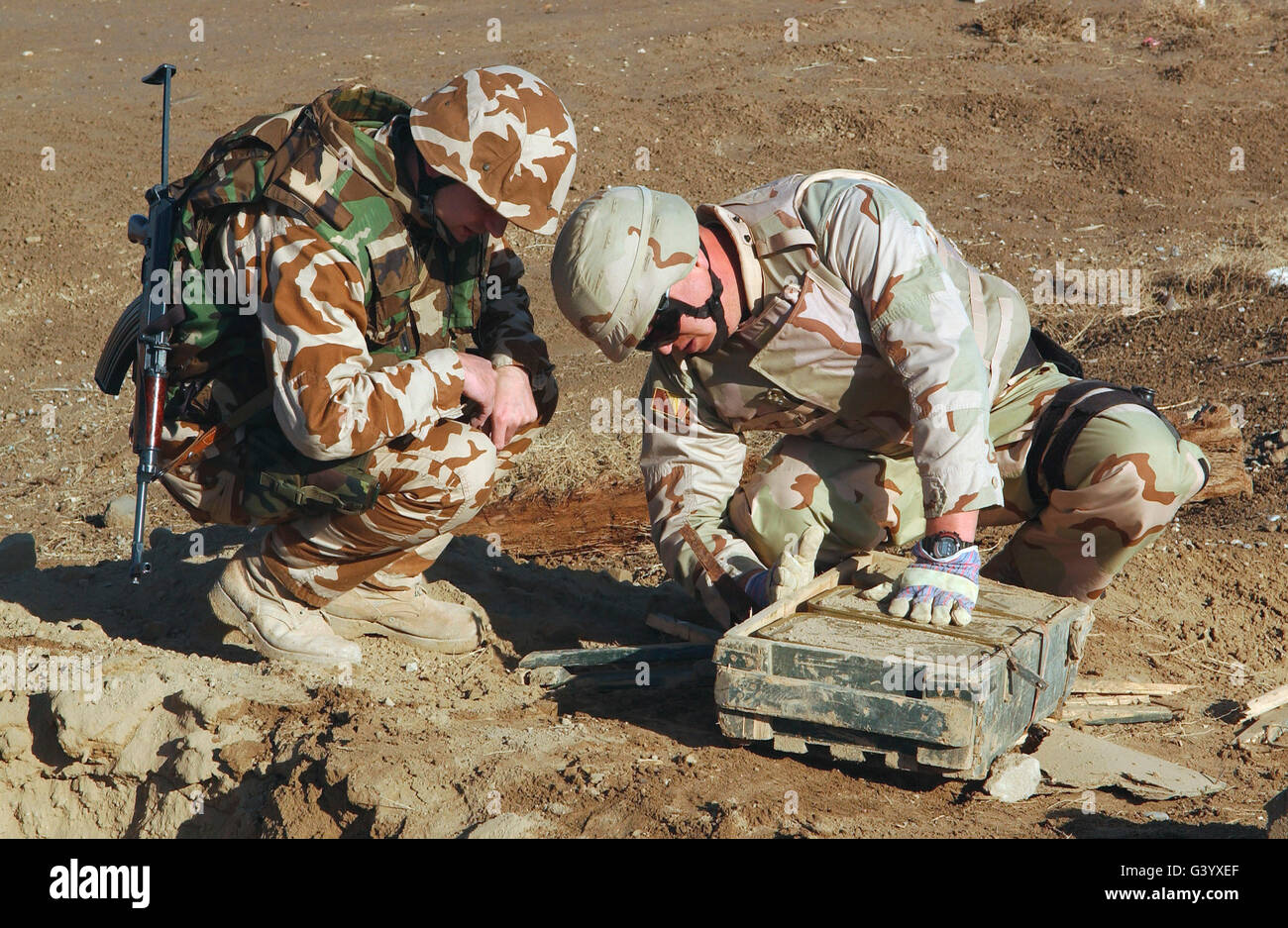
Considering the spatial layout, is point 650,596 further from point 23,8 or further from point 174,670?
point 23,8

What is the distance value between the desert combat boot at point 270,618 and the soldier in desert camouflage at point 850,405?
104 cm

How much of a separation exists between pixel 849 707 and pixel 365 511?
4.93ft

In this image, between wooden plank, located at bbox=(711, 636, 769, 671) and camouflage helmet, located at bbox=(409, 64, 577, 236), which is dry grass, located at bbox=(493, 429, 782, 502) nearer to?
camouflage helmet, located at bbox=(409, 64, 577, 236)

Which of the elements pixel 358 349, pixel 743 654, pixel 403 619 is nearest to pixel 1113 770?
pixel 743 654

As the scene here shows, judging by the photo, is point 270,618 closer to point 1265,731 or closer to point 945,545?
point 945,545

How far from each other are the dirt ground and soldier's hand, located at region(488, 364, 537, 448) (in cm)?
72

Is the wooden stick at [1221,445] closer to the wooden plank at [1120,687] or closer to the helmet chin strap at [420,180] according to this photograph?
the wooden plank at [1120,687]

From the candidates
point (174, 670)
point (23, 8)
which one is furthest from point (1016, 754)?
point (23, 8)

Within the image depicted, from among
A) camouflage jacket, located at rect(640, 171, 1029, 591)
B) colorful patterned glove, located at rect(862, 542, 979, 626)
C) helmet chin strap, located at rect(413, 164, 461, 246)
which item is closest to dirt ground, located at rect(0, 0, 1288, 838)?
colorful patterned glove, located at rect(862, 542, 979, 626)

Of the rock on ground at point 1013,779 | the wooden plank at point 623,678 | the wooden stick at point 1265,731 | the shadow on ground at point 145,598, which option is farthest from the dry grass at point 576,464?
the rock on ground at point 1013,779

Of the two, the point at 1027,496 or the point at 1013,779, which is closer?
the point at 1013,779

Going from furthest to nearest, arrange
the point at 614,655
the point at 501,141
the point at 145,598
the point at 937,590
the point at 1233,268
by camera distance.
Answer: the point at 1233,268 < the point at 145,598 < the point at 614,655 < the point at 501,141 < the point at 937,590

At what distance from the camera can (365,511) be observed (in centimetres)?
372

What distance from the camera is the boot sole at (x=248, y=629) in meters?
3.87
